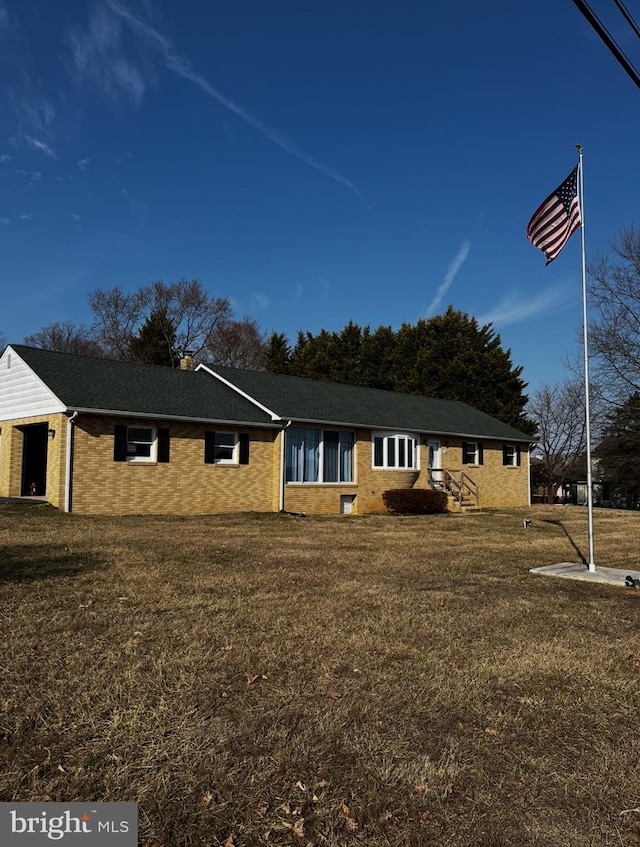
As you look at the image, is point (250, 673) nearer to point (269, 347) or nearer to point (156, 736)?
point (156, 736)

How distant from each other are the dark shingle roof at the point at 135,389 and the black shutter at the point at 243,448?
638 mm

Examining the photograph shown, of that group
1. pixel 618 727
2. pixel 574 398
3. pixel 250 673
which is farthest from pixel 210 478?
pixel 574 398

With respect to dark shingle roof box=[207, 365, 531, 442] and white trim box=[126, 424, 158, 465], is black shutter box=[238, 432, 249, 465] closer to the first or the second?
dark shingle roof box=[207, 365, 531, 442]

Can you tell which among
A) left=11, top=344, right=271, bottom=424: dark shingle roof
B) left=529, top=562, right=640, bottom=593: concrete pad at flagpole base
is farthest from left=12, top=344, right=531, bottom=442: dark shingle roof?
left=529, top=562, right=640, bottom=593: concrete pad at flagpole base

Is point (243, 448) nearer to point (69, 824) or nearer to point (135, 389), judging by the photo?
point (135, 389)

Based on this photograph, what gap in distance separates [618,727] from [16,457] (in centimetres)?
1988

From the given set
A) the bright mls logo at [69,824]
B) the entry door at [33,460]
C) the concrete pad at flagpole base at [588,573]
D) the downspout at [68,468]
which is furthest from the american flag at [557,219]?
the entry door at [33,460]

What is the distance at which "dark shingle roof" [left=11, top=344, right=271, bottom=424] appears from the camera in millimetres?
18234

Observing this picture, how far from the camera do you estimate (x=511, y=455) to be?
1215 inches

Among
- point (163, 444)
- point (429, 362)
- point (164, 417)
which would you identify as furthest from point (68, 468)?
point (429, 362)

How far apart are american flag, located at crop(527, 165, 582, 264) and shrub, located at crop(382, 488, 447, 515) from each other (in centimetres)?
1371

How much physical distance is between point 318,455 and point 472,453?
9.35m

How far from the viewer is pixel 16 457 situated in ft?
65.6

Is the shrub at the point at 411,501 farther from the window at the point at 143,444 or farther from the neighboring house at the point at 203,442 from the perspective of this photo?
the window at the point at 143,444
